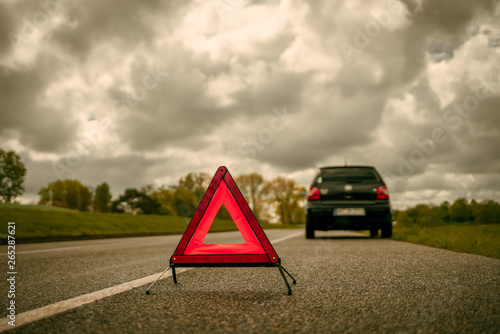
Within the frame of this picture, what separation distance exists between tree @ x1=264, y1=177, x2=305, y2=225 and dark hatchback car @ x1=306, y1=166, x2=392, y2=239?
53.1 metres

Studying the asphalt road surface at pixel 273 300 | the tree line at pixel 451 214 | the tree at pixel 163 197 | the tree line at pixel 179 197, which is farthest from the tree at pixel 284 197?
the asphalt road surface at pixel 273 300

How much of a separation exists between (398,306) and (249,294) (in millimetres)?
1153

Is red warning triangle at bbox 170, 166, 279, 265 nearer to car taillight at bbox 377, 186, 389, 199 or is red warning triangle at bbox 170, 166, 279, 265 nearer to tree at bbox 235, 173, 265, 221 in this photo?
car taillight at bbox 377, 186, 389, 199

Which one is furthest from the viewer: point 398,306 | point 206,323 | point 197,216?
point 197,216

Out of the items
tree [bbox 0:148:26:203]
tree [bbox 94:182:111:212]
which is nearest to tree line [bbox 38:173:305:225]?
tree [bbox 94:182:111:212]

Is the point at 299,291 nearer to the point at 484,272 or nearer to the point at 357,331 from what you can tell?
the point at 357,331

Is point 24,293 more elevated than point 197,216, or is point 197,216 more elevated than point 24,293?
point 197,216

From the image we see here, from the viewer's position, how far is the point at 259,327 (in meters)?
2.26

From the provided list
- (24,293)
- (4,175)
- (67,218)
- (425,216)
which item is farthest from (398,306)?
(4,175)

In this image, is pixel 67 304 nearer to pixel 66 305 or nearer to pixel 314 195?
pixel 66 305

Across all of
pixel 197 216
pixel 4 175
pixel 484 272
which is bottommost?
pixel 484 272

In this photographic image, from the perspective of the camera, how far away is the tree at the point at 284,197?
6570 cm

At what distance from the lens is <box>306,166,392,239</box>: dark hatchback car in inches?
391

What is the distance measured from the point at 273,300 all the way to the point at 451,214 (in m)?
10.7
